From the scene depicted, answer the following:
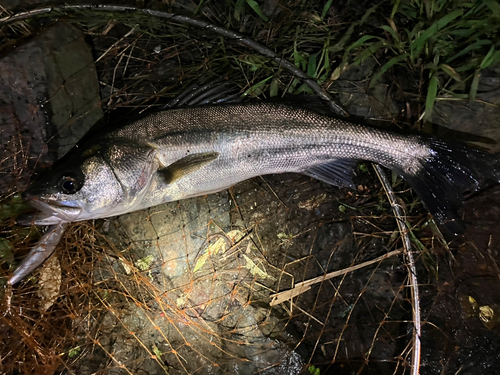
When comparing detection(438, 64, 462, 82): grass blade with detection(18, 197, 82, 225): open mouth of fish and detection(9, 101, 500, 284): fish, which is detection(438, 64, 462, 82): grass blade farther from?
detection(18, 197, 82, 225): open mouth of fish

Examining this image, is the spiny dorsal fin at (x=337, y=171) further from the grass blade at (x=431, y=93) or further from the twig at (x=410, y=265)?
the grass blade at (x=431, y=93)

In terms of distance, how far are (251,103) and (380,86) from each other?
1.37 metres

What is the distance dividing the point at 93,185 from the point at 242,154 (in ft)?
4.16

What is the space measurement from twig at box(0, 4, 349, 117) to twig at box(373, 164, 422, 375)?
778mm

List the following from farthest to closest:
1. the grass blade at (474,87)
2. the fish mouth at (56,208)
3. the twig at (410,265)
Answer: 1. the grass blade at (474,87)
2. the twig at (410,265)
3. the fish mouth at (56,208)

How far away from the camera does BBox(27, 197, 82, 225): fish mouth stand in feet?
7.80

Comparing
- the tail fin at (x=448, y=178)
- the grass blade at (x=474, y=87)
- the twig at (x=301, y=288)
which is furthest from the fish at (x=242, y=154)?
the twig at (x=301, y=288)

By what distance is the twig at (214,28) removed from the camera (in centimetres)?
280

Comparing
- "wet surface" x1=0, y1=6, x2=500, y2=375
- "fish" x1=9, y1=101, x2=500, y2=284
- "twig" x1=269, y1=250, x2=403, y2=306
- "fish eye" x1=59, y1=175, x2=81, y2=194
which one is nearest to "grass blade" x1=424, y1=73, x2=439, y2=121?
"wet surface" x1=0, y1=6, x2=500, y2=375

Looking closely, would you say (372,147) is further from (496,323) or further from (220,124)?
(496,323)

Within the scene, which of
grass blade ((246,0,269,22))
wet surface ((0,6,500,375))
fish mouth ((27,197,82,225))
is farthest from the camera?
wet surface ((0,6,500,375))

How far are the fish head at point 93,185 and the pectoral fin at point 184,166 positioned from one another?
0.47 feet

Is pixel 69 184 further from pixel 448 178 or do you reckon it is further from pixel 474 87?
pixel 474 87

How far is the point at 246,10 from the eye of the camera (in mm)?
3014
